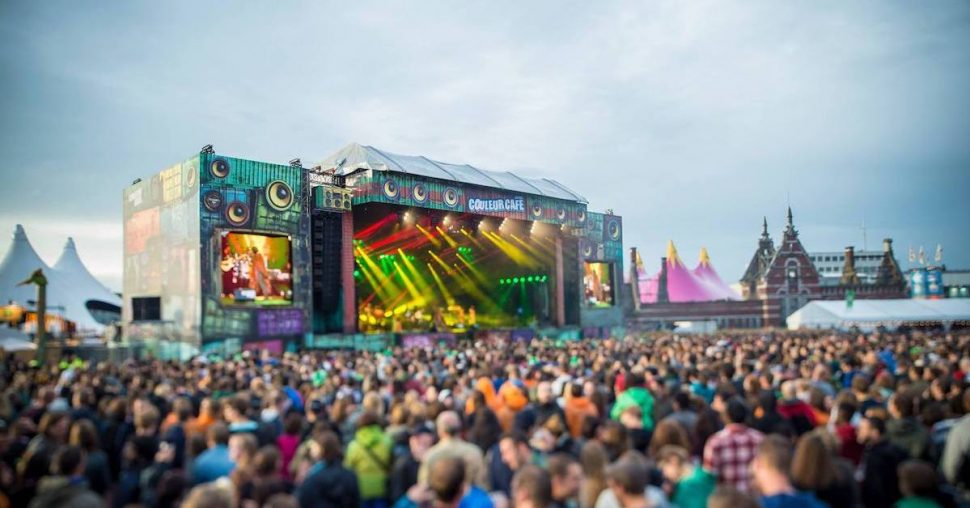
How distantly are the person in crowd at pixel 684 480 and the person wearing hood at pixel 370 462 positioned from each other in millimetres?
2303

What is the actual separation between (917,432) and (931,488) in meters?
1.66

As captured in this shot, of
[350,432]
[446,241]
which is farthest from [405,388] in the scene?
[446,241]

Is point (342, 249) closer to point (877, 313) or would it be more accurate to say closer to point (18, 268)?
point (18, 268)

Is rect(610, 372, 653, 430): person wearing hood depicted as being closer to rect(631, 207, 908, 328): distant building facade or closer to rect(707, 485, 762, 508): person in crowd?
rect(707, 485, 762, 508): person in crowd

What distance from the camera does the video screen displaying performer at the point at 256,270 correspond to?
2364 cm

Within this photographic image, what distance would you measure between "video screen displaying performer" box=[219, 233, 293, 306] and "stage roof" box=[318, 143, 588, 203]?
4.79 meters

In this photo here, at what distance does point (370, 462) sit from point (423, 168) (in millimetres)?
25087

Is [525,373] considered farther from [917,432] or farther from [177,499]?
[177,499]

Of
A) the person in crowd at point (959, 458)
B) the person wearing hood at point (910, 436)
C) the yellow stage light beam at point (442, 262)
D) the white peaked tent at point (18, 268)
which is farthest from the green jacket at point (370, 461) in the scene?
the white peaked tent at point (18, 268)

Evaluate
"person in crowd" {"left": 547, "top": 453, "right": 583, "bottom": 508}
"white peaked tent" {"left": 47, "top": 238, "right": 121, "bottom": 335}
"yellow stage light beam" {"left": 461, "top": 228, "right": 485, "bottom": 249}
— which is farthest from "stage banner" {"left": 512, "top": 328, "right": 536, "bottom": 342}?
"person in crowd" {"left": 547, "top": 453, "right": 583, "bottom": 508}

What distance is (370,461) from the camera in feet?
17.9

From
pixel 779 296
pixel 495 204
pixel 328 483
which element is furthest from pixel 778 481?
pixel 779 296

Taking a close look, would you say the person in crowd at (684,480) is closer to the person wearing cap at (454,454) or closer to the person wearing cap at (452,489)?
the person wearing cap at (452,489)

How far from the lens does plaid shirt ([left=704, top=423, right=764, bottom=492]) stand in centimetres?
497
